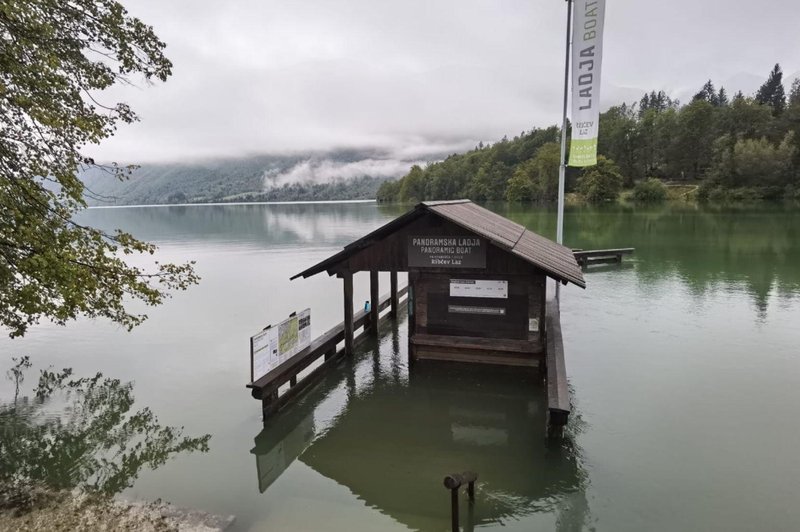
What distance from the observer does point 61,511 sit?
7086 mm

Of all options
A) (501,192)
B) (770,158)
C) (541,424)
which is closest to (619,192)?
(770,158)

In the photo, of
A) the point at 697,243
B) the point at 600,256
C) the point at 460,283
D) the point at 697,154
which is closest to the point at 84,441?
the point at 460,283

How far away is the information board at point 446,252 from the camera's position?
1162 cm

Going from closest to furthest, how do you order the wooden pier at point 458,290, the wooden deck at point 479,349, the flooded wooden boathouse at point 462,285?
the wooden pier at point 458,290 → the flooded wooden boathouse at point 462,285 → the wooden deck at point 479,349

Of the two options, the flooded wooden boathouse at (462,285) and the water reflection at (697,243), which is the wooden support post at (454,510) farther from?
the water reflection at (697,243)

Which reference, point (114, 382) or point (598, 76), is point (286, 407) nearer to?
point (114, 382)

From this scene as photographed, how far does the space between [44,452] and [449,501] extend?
24.7ft

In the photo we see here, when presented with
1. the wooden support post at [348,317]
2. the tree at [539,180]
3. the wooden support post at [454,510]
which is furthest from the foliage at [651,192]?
the wooden support post at [454,510]

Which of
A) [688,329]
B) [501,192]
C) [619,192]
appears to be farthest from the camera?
[501,192]

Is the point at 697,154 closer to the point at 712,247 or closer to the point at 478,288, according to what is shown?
the point at 712,247

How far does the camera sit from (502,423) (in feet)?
33.0

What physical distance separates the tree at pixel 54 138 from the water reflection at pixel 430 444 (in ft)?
13.0

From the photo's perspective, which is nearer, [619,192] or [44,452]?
[44,452]

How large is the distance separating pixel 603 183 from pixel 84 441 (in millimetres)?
100608
